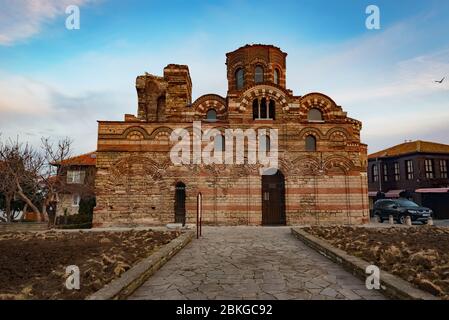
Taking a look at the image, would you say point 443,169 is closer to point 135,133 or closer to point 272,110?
point 272,110

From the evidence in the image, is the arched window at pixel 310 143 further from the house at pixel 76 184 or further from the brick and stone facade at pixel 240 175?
the house at pixel 76 184

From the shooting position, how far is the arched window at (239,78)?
2317 centimetres

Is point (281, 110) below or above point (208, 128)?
above

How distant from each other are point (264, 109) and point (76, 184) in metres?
21.3

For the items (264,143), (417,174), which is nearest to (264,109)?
(264,143)

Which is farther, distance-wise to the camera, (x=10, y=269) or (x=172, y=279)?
(x=10, y=269)

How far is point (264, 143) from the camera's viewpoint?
1794cm

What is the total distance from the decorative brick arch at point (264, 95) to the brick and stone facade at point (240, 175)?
0.06 m

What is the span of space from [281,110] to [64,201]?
955 inches

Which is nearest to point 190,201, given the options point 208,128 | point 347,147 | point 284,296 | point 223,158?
point 223,158

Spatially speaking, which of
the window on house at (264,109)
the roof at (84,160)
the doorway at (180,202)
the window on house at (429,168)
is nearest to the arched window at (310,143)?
the window on house at (264,109)

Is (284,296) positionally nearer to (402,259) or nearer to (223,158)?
(402,259)

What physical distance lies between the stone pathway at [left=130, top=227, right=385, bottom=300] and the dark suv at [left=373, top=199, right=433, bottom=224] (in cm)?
1412

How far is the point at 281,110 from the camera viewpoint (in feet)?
60.8
